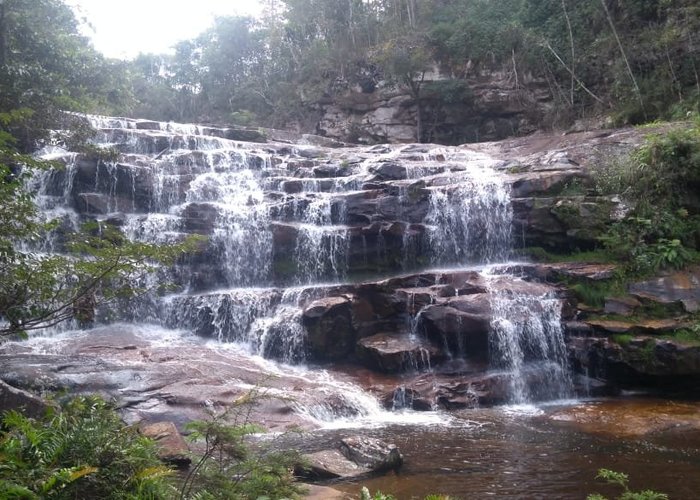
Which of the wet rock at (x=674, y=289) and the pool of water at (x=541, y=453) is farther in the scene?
the wet rock at (x=674, y=289)

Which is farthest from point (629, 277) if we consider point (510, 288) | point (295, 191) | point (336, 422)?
point (295, 191)

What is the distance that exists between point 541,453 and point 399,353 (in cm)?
487

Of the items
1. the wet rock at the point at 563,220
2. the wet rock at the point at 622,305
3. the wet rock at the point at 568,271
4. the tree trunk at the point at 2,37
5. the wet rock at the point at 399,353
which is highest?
the tree trunk at the point at 2,37

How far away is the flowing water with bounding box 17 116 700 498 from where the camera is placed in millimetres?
9680

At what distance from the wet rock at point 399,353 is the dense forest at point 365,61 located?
8706 mm

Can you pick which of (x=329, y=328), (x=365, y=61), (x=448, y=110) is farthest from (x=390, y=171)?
(x=365, y=61)

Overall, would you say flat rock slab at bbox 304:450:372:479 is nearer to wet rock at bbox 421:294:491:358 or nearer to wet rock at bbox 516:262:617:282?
wet rock at bbox 421:294:491:358

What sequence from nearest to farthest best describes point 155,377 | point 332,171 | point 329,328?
point 155,377 → point 329,328 → point 332,171

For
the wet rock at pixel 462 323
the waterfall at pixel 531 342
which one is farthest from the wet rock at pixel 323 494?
→ the wet rock at pixel 462 323

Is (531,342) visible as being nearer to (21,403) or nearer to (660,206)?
(660,206)

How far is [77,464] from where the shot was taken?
4.09 m

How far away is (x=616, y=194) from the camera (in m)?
15.3

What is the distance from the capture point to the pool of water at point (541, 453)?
6625 millimetres

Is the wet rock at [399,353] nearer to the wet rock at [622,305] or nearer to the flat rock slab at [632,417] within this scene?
the flat rock slab at [632,417]
